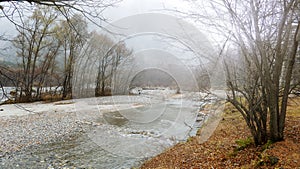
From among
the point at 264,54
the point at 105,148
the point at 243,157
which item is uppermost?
the point at 264,54

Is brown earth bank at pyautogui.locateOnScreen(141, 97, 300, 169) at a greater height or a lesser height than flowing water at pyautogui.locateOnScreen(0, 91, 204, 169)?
greater

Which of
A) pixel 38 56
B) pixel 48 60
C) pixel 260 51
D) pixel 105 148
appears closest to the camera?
pixel 260 51

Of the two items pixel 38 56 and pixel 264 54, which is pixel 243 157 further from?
pixel 38 56

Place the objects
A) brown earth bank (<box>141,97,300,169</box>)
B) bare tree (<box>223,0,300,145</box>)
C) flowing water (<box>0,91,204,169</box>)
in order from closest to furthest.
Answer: brown earth bank (<box>141,97,300,169</box>) → bare tree (<box>223,0,300,145</box>) → flowing water (<box>0,91,204,169</box>)

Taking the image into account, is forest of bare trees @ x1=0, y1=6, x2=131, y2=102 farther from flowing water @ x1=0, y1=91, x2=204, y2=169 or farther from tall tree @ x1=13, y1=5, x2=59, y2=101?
flowing water @ x1=0, y1=91, x2=204, y2=169

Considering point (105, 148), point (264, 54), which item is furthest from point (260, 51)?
point (105, 148)

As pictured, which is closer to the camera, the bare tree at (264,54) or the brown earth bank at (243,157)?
the brown earth bank at (243,157)

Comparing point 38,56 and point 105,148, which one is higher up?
point 38,56

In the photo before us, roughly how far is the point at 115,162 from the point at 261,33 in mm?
5099

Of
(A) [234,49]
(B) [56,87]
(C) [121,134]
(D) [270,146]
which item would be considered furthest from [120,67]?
(B) [56,87]

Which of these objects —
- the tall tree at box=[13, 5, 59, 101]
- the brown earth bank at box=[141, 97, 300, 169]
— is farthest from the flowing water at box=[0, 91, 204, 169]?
the tall tree at box=[13, 5, 59, 101]

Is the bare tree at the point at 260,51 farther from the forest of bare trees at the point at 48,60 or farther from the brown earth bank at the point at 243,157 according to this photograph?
the forest of bare trees at the point at 48,60

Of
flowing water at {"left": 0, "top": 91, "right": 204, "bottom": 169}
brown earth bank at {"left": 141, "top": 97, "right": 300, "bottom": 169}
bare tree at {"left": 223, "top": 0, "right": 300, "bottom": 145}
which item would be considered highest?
bare tree at {"left": 223, "top": 0, "right": 300, "bottom": 145}

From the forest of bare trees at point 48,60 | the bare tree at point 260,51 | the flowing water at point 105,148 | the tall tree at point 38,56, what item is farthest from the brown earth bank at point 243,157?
the tall tree at point 38,56
